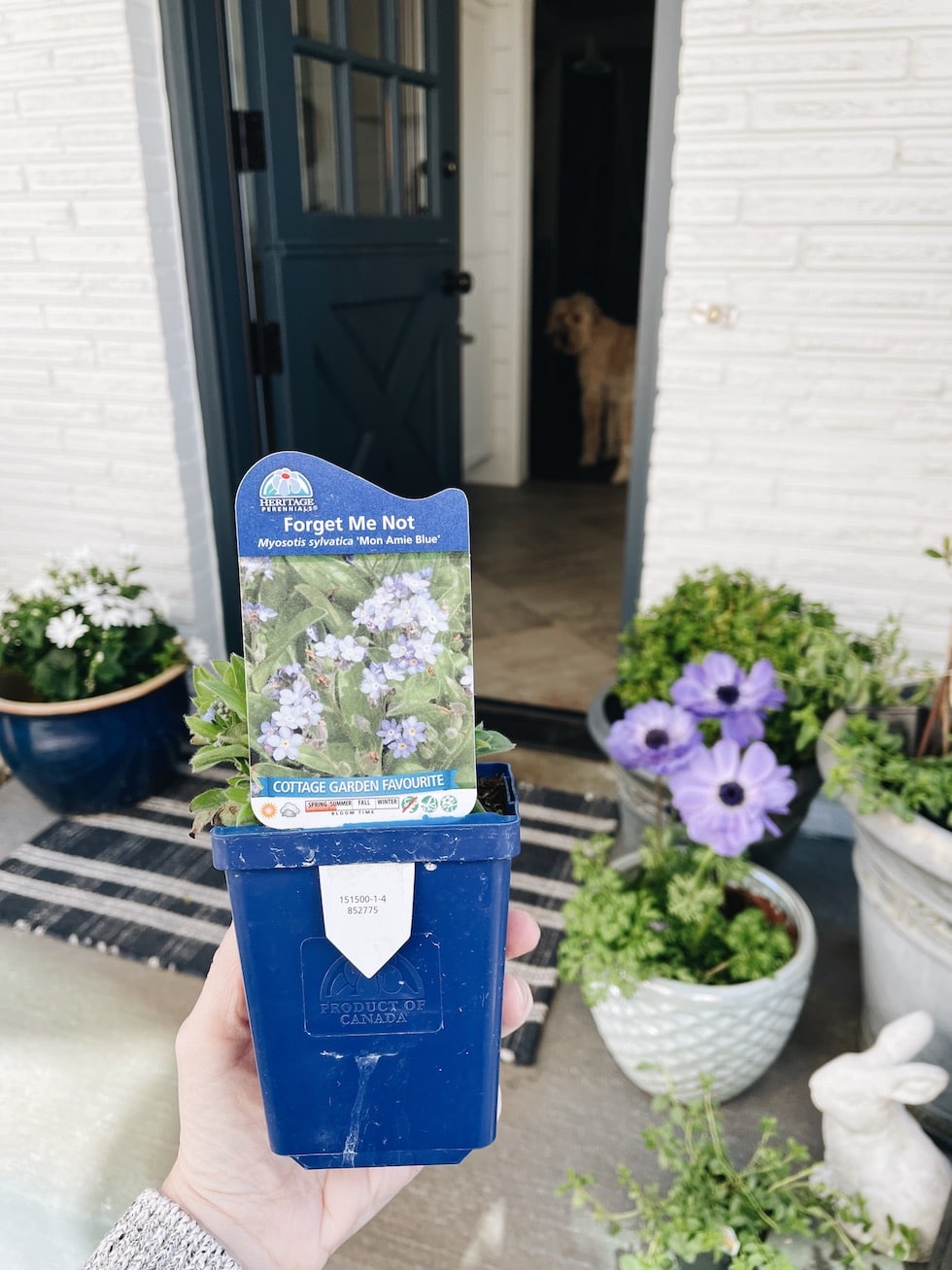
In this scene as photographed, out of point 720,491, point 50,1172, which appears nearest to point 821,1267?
point 50,1172

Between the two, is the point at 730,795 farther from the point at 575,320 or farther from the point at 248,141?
the point at 575,320

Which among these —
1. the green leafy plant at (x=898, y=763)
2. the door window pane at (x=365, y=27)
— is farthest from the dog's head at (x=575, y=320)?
the green leafy plant at (x=898, y=763)

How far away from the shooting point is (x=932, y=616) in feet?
6.13

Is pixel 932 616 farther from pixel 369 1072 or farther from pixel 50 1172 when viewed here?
pixel 50 1172

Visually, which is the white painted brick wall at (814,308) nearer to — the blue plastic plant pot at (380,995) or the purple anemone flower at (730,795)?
the purple anemone flower at (730,795)

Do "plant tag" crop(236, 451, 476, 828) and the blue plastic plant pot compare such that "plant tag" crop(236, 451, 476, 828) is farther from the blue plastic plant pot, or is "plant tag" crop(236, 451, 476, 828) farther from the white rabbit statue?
the white rabbit statue

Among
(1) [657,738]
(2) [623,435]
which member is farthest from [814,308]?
(2) [623,435]

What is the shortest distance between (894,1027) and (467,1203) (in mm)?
640

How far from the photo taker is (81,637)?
2.04 metres

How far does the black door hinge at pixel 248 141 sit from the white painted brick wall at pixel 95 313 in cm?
15

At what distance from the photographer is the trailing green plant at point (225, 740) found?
0.63 metres

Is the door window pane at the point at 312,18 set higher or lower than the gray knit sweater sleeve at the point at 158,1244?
higher

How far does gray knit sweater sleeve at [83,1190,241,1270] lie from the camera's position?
680 millimetres

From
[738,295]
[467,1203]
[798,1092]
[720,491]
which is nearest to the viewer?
[467,1203]
